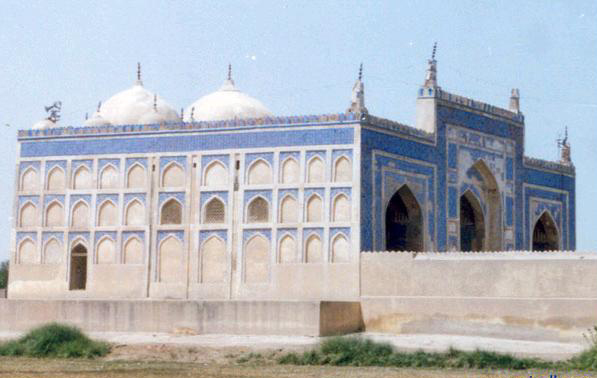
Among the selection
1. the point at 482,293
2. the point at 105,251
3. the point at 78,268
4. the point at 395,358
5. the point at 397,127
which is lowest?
the point at 395,358

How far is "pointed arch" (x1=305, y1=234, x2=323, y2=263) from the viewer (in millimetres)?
27891

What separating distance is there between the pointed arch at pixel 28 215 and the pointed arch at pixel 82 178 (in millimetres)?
1274

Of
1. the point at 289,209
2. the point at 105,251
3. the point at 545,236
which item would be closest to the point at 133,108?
the point at 105,251

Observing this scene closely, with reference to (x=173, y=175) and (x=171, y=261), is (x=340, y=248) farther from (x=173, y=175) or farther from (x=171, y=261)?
(x=173, y=175)

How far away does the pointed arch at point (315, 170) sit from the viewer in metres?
28.1

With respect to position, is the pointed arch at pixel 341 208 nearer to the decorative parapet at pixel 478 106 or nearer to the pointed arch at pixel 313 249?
the pointed arch at pixel 313 249

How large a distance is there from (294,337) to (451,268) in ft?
11.8

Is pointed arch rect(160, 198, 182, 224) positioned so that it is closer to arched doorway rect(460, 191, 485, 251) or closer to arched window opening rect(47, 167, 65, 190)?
arched window opening rect(47, 167, 65, 190)

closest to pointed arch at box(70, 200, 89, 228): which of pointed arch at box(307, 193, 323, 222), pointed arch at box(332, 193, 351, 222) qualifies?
pointed arch at box(307, 193, 323, 222)

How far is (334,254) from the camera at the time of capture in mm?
27719

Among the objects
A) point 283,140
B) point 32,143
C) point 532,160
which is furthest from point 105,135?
point 532,160

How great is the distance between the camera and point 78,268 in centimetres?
3061

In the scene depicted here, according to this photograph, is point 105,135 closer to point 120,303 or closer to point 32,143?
point 32,143

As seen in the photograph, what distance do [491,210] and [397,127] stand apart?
525 centimetres
